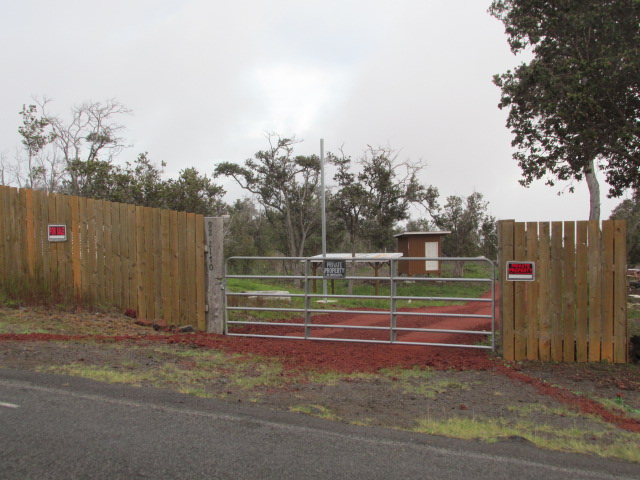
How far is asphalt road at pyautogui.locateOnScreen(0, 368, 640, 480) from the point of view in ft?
11.7

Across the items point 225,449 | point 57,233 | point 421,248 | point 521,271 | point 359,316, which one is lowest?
point 359,316

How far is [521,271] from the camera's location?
25.5 ft

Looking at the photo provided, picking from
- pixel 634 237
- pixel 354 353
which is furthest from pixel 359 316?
pixel 634 237

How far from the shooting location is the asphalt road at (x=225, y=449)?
357cm

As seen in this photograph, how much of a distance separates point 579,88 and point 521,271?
21.6 ft

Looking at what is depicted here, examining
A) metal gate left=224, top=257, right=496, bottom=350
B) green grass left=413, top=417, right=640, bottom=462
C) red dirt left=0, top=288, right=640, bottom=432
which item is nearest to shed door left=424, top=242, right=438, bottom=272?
metal gate left=224, top=257, right=496, bottom=350

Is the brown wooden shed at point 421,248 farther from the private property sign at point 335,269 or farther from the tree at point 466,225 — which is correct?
the private property sign at point 335,269

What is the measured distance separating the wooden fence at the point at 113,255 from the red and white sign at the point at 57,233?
0.08 m

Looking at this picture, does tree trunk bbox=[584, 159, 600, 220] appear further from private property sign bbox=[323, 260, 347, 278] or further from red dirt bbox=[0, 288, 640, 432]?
private property sign bbox=[323, 260, 347, 278]

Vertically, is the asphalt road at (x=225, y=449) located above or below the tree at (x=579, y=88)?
below

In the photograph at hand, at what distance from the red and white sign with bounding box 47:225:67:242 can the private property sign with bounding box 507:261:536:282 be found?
8.22 metres

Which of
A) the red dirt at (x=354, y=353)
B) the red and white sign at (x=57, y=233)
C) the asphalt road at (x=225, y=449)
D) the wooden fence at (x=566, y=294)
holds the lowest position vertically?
the red dirt at (x=354, y=353)

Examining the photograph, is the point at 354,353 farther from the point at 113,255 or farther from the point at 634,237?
the point at 634,237

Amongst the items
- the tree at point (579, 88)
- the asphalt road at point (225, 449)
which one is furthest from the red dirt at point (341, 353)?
the tree at point (579, 88)
